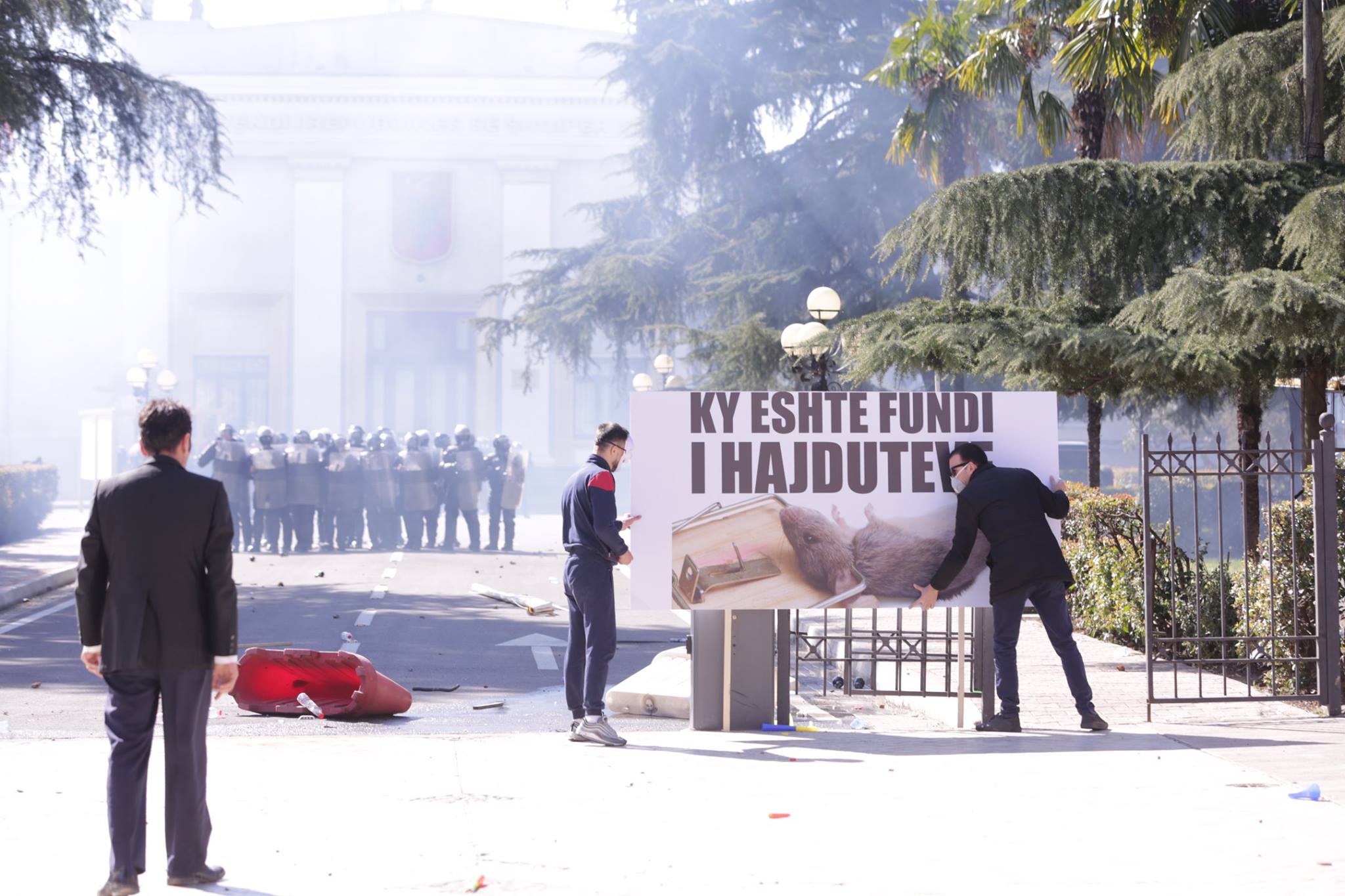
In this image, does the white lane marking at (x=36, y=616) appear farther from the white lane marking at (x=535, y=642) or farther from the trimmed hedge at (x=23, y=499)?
the trimmed hedge at (x=23, y=499)

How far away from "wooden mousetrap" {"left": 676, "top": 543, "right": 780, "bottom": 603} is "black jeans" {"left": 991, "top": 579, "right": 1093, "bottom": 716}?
143cm

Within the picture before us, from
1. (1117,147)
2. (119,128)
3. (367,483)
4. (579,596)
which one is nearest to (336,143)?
(367,483)

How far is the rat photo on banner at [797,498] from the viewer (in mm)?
8688

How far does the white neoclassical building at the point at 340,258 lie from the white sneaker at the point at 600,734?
40273mm

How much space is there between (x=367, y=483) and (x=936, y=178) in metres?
11.6

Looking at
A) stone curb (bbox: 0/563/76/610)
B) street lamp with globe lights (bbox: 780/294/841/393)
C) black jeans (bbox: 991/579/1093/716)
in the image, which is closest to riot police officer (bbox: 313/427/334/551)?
stone curb (bbox: 0/563/76/610)

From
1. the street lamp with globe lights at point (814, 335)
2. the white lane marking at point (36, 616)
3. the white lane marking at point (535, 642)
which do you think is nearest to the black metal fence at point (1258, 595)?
the white lane marking at point (535, 642)

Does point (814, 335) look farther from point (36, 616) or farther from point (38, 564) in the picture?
point (38, 564)

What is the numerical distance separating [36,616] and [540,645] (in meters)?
5.54

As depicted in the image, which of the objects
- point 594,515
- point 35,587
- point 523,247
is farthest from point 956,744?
point 523,247

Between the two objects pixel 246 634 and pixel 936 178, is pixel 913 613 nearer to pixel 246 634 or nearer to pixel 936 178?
pixel 246 634

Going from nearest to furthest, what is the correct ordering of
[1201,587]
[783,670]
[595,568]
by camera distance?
[595,568], [783,670], [1201,587]

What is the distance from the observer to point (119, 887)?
16.9 ft

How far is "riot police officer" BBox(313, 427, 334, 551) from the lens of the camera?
25.8m
